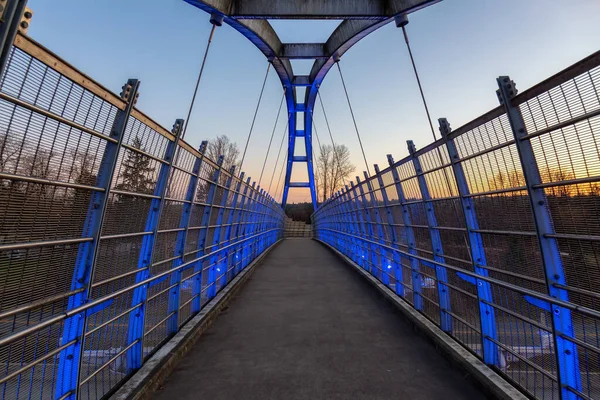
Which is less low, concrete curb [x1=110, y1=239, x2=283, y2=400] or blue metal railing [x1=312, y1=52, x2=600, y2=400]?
blue metal railing [x1=312, y1=52, x2=600, y2=400]

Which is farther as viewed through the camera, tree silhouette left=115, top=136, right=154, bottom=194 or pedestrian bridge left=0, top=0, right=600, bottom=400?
tree silhouette left=115, top=136, right=154, bottom=194

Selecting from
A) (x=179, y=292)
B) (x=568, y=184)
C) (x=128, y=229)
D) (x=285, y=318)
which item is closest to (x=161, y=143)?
(x=128, y=229)

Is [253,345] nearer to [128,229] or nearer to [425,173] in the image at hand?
[128,229]

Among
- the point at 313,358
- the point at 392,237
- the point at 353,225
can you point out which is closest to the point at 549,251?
the point at 313,358

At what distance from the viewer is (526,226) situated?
2.94 metres

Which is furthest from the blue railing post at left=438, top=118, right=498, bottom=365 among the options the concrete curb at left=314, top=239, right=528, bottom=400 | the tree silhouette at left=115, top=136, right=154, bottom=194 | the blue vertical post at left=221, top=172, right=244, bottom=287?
the blue vertical post at left=221, top=172, right=244, bottom=287

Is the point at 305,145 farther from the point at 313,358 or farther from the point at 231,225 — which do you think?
the point at 313,358

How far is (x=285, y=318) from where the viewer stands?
17.4 feet

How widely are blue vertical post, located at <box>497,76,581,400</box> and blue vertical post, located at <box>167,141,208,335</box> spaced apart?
386cm

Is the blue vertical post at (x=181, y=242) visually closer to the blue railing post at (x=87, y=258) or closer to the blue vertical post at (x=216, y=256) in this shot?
the blue vertical post at (x=216, y=256)

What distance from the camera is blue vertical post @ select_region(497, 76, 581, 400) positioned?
241 centimetres

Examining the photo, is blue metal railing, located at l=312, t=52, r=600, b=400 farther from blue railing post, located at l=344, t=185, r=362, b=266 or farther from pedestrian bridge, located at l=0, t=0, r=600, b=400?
blue railing post, located at l=344, t=185, r=362, b=266

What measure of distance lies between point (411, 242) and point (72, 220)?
5093mm

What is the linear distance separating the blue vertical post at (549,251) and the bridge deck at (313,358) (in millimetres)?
852
